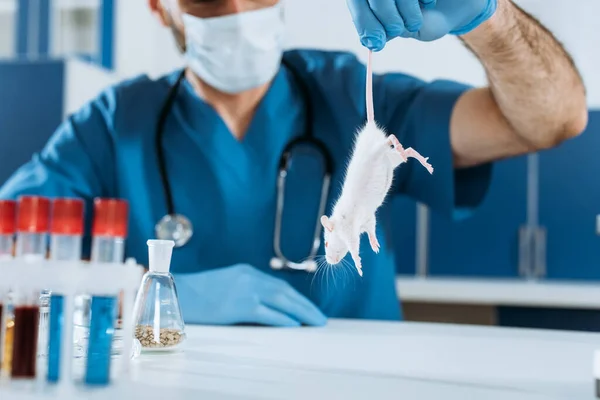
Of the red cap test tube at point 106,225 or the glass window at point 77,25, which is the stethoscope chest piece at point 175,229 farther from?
the glass window at point 77,25

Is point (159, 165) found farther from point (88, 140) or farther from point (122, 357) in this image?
point (122, 357)

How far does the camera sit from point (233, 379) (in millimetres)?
491

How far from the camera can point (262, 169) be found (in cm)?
115

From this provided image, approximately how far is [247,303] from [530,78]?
1.58 feet

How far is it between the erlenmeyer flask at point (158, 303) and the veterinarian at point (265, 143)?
443mm

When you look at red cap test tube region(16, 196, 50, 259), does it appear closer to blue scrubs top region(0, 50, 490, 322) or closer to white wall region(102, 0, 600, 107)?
blue scrubs top region(0, 50, 490, 322)

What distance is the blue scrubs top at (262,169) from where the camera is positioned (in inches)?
43.8

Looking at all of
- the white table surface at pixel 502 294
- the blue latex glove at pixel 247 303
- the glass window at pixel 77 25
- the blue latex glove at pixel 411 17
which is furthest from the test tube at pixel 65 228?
the glass window at pixel 77 25

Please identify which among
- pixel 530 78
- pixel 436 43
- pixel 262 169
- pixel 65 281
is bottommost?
pixel 65 281

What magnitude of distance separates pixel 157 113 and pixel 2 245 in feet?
2.42

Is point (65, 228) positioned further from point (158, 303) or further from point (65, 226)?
point (158, 303)

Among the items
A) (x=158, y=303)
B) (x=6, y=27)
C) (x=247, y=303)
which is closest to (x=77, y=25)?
(x=6, y=27)

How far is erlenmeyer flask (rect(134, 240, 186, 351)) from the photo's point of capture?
0.61 meters

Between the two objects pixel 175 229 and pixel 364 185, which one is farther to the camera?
pixel 175 229
